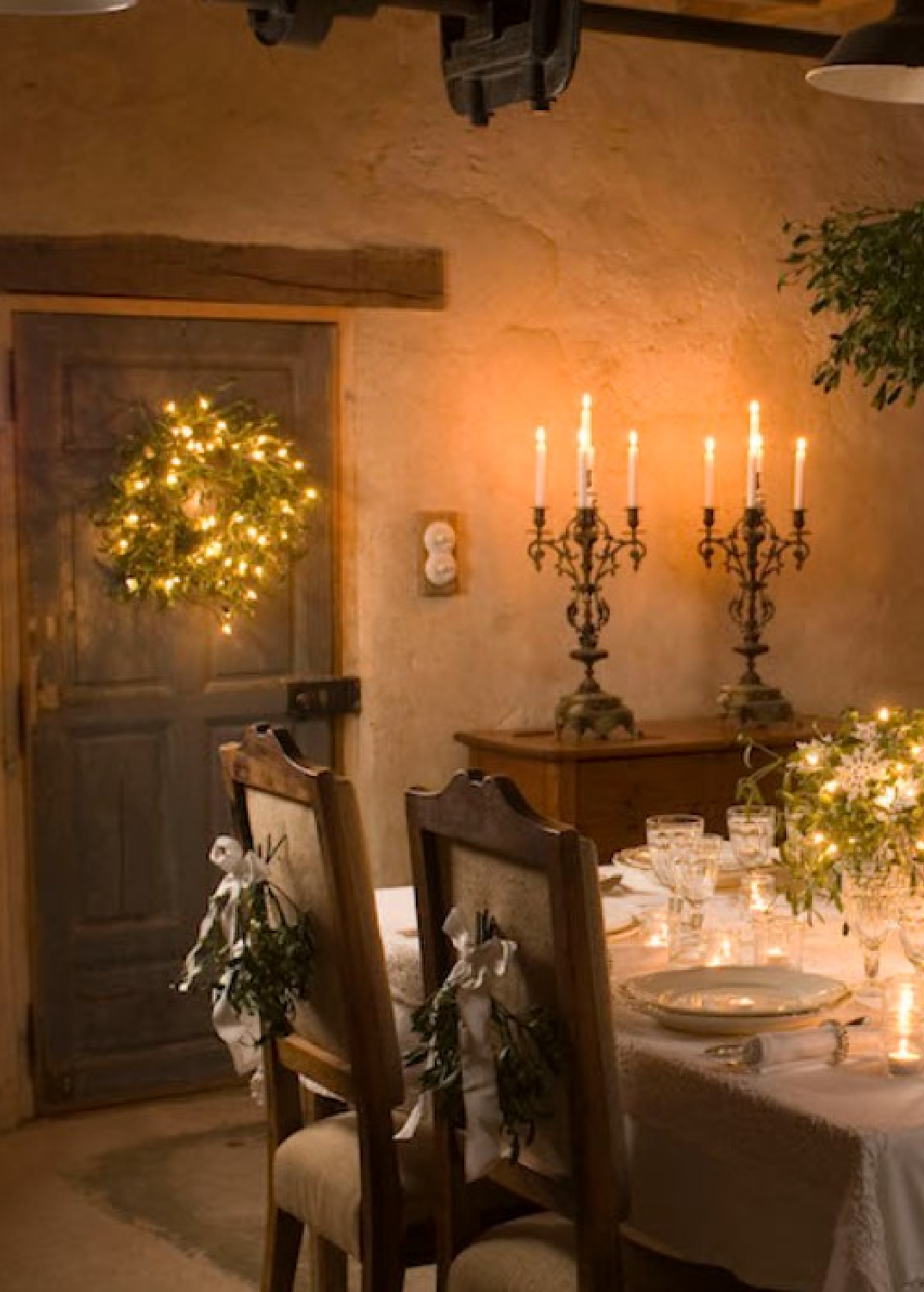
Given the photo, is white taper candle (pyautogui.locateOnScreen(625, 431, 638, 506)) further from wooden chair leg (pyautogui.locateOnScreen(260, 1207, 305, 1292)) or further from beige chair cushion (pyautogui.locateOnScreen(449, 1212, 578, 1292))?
beige chair cushion (pyautogui.locateOnScreen(449, 1212, 578, 1292))

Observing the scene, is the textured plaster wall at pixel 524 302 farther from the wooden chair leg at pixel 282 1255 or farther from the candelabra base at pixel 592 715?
the wooden chair leg at pixel 282 1255

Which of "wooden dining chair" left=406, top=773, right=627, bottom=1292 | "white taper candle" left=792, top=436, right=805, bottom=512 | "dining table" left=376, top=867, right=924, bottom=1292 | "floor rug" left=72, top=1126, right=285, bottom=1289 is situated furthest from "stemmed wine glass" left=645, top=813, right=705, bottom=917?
"white taper candle" left=792, top=436, right=805, bottom=512

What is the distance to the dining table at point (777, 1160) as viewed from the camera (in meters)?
2.49

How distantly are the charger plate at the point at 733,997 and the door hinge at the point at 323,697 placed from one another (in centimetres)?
260

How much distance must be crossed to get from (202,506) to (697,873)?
8.23 ft

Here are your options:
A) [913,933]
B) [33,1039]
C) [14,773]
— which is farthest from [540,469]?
[913,933]

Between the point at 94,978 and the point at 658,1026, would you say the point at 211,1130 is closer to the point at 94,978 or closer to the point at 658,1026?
the point at 94,978

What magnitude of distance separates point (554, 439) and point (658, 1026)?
3.20 meters

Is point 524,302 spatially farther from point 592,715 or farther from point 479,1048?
point 479,1048

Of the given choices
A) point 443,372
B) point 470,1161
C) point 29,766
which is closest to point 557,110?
point 443,372

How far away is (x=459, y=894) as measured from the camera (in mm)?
3057

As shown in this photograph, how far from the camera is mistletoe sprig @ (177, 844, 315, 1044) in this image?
3307 millimetres

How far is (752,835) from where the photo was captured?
3590 mm

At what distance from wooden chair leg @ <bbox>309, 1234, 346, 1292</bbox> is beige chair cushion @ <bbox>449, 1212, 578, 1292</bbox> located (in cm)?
57
